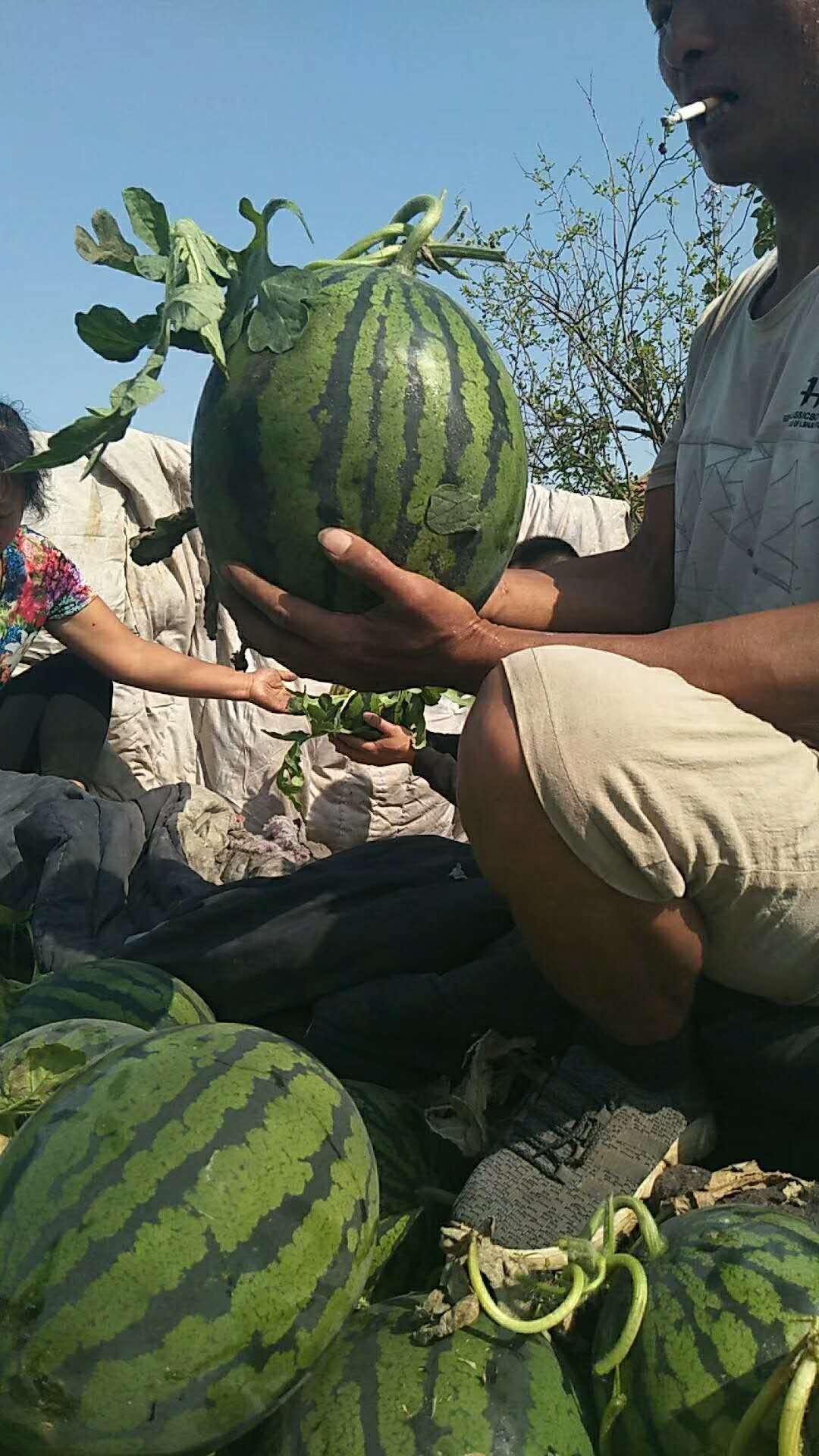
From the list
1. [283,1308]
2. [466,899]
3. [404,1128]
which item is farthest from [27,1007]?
[283,1308]

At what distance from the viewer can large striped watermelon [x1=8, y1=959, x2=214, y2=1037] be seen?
6.37ft

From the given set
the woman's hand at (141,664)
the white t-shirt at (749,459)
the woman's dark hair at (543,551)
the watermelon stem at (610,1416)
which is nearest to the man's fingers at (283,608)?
the white t-shirt at (749,459)

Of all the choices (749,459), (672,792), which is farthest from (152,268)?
(749,459)

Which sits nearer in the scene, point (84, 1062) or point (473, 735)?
point (84, 1062)

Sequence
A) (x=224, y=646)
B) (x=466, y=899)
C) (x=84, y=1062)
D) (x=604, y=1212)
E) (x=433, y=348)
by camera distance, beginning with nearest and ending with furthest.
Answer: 1. (x=604, y=1212)
2. (x=84, y=1062)
3. (x=433, y=348)
4. (x=466, y=899)
5. (x=224, y=646)

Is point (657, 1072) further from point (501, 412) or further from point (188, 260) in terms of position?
point (188, 260)

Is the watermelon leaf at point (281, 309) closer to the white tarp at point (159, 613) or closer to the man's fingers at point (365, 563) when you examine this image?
the man's fingers at point (365, 563)

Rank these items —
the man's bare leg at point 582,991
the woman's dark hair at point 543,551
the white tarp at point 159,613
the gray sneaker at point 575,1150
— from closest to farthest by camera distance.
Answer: the gray sneaker at point 575,1150 → the man's bare leg at point 582,991 → the woman's dark hair at point 543,551 → the white tarp at point 159,613

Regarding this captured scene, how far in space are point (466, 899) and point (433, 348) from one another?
3.56 feet

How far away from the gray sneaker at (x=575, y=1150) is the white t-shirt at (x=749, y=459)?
891mm

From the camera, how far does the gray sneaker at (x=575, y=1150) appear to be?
152cm

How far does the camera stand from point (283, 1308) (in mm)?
1137

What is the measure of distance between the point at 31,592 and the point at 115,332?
2.35 metres

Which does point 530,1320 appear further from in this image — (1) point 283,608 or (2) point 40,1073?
(1) point 283,608
